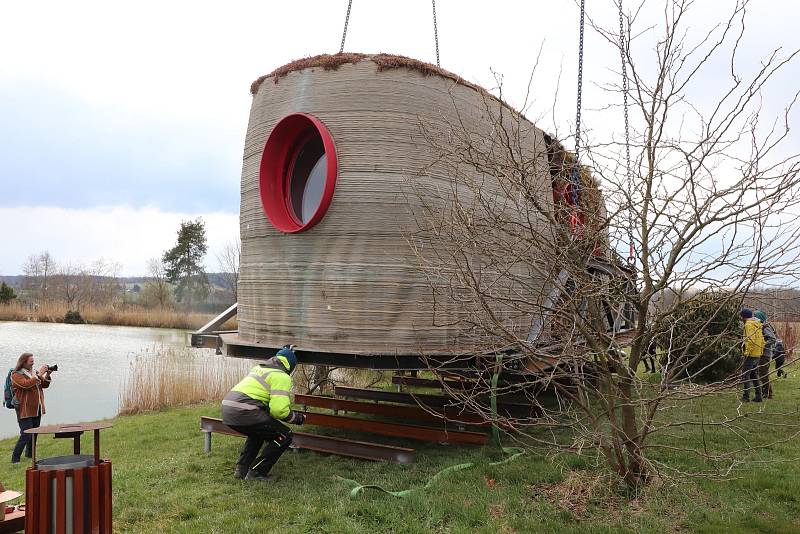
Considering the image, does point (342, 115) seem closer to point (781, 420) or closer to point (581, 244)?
point (581, 244)

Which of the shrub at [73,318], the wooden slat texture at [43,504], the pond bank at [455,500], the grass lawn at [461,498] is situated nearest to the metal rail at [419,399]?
the grass lawn at [461,498]

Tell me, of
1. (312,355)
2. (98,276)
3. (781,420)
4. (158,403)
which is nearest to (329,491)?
(312,355)

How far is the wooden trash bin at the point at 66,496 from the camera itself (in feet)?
14.3

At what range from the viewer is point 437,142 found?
23.3 ft

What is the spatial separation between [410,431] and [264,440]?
6.64 feet

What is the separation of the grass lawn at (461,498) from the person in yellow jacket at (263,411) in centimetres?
30

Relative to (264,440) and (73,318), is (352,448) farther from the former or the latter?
(73,318)

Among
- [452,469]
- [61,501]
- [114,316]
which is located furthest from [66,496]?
[114,316]

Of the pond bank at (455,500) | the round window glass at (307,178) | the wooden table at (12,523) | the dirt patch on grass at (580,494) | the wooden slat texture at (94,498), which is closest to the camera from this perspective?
the wooden slat texture at (94,498)

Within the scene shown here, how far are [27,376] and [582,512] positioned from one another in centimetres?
→ 850

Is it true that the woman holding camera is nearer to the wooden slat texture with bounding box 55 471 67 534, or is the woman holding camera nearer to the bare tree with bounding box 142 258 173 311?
the wooden slat texture with bounding box 55 471 67 534

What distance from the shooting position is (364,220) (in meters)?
7.18

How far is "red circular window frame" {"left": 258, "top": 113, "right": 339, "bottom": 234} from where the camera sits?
7.67 meters

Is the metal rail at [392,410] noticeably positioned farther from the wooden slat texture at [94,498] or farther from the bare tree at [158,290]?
the bare tree at [158,290]
